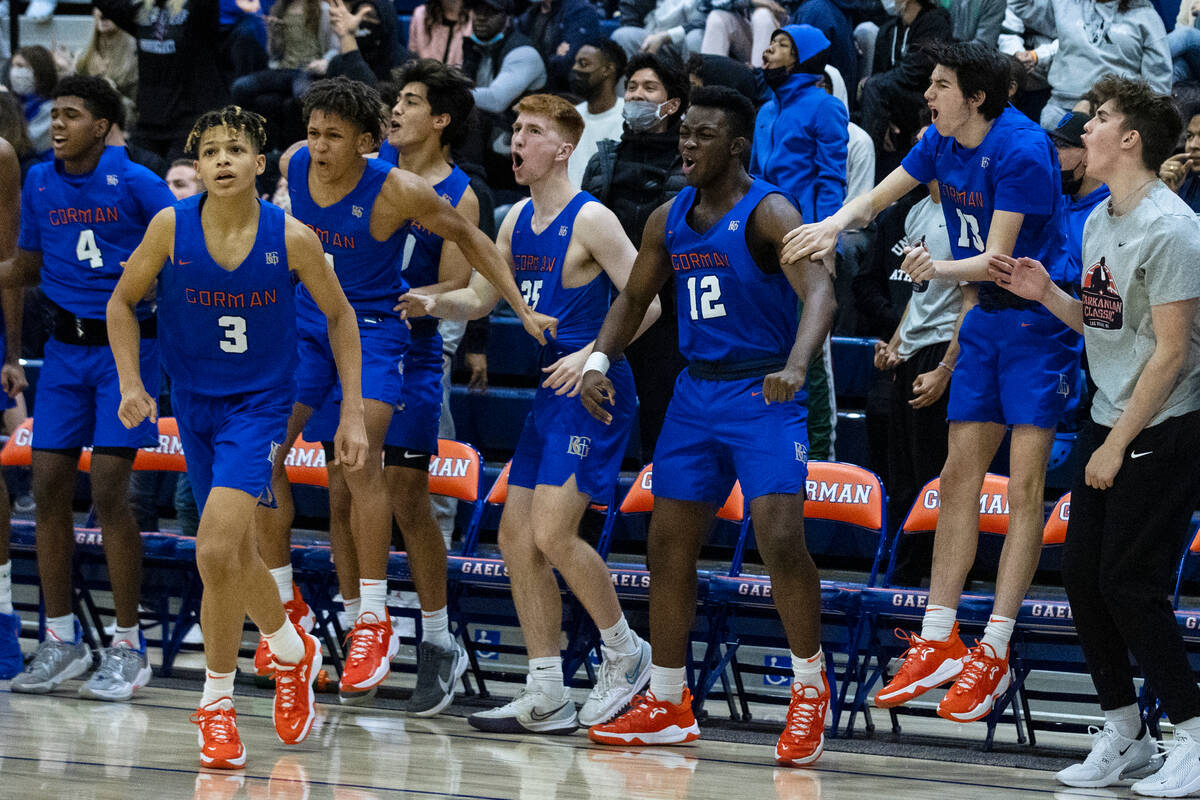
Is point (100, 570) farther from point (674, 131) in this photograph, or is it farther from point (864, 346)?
point (864, 346)

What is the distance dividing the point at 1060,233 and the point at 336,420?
2.98 m

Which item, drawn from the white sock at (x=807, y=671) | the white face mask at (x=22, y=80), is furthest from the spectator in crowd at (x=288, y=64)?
the white sock at (x=807, y=671)

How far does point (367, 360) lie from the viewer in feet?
20.6

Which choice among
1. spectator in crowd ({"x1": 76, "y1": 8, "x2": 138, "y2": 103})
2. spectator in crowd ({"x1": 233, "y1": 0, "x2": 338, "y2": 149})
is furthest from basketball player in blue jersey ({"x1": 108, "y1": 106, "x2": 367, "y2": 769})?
spectator in crowd ({"x1": 76, "y1": 8, "x2": 138, "y2": 103})

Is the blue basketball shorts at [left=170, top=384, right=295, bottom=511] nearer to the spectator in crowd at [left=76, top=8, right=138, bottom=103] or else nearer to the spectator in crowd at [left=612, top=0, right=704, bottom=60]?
the spectator in crowd at [left=612, top=0, right=704, bottom=60]

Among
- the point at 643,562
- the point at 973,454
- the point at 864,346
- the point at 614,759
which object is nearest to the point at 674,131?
the point at 864,346

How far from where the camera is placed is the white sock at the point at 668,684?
5.90 metres

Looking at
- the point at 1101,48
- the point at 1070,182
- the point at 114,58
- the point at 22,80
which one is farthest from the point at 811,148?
the point at 22,80

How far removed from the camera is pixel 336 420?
Answer: 21.1 ft

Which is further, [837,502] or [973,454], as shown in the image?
[837,502]

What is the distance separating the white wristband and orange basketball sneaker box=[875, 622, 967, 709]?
151cm

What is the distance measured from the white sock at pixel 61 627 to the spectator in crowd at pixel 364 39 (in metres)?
3.99

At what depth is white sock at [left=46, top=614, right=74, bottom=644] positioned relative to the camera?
6660 mm

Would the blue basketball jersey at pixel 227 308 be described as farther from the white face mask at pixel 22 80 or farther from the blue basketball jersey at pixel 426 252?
the white face mask at pixel 22 80
